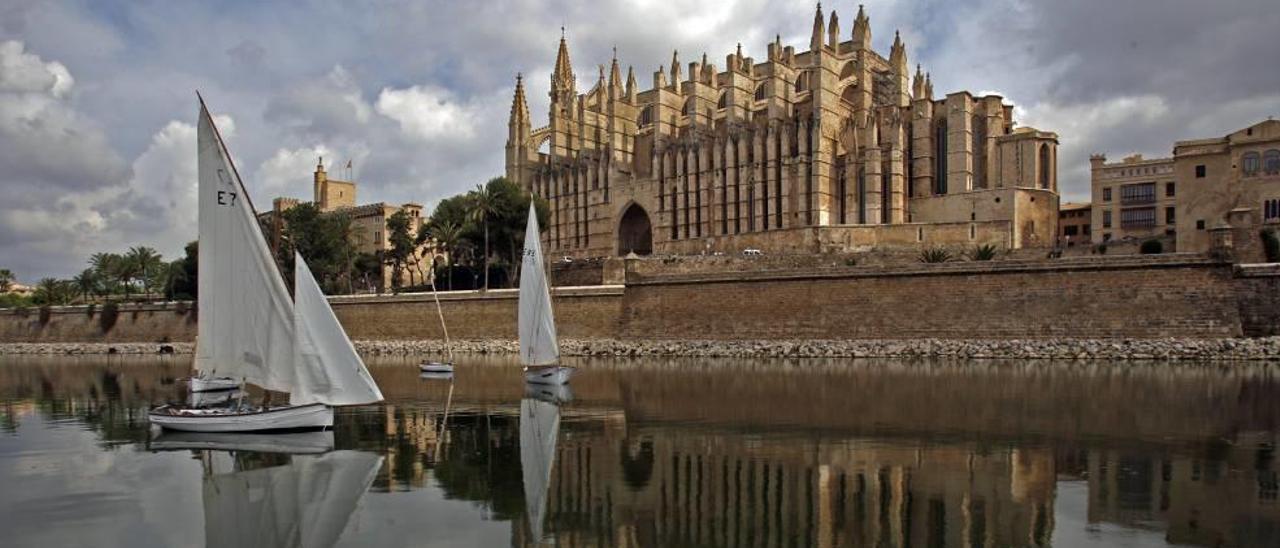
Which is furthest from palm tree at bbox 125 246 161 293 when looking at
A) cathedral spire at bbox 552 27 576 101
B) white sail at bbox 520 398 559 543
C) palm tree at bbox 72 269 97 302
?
white sail at bbox 520 398 559 543

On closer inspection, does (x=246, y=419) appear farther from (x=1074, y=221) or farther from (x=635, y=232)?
(x=1074, y=221)

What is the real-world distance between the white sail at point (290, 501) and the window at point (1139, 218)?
5358 centimetres

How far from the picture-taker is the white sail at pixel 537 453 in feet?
38.2

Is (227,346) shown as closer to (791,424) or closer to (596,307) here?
(791,424)

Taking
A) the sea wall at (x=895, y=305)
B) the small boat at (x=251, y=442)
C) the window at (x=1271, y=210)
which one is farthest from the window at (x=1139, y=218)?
the small boat at (x=251, y=442)

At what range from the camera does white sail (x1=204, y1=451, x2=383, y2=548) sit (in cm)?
1098

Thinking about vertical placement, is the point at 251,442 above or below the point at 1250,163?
below

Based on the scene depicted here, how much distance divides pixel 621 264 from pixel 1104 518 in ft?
137

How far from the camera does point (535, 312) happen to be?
28.6 metres

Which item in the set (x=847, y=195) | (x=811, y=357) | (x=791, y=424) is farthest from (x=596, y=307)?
(x=791, y=424)

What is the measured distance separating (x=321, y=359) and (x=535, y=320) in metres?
11.3

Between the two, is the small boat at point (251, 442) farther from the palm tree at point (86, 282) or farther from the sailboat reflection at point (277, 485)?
the palm tree at point (86, 282)

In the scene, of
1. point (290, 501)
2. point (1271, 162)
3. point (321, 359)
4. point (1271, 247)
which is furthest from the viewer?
point (1271, 162)

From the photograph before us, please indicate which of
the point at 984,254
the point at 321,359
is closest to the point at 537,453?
the point at 321,359
